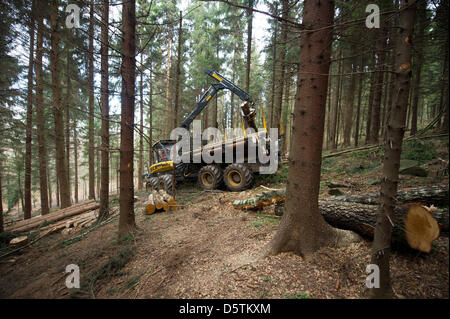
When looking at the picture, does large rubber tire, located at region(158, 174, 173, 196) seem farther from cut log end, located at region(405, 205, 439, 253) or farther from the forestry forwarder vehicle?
cut log end, located at region(405, 205, 439, 253)

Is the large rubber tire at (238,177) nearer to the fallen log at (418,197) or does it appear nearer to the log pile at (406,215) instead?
the log pile at (406,215)

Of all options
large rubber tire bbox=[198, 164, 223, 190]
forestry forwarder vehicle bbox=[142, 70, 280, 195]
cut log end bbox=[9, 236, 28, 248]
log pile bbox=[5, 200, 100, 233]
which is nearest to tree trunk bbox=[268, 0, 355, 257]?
forestry forwarder vehicle bbox=[142, 70, 280, 195]

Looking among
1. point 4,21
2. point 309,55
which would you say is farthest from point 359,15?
point 4,21

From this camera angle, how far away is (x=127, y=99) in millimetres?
4105

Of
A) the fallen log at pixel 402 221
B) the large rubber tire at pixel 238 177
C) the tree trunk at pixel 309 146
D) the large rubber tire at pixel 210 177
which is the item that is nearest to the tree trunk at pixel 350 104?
the large rubber tire at pixel 238 177

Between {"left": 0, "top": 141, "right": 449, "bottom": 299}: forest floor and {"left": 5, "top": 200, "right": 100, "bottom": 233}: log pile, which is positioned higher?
{"left": 0, "top": 141, "right": 449, "bottom": 299}: forest floor

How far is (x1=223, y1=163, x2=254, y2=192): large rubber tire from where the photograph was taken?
7.04m

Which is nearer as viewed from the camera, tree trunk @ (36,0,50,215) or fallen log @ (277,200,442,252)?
fallen log @ (277,200,442,252)

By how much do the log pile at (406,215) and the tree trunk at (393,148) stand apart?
0.56 feet

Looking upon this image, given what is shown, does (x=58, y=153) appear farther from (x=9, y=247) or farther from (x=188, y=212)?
(x=188, y=212)

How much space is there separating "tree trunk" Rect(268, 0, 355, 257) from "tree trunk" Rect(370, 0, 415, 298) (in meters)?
0.88

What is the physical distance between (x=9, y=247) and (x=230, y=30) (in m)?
15.3

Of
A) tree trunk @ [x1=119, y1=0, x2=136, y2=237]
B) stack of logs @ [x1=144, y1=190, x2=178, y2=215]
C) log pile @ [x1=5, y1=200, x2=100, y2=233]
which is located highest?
tree trunk @ [x1=119, y1=0, x2=136, y2=237]

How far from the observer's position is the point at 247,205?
207 inches
